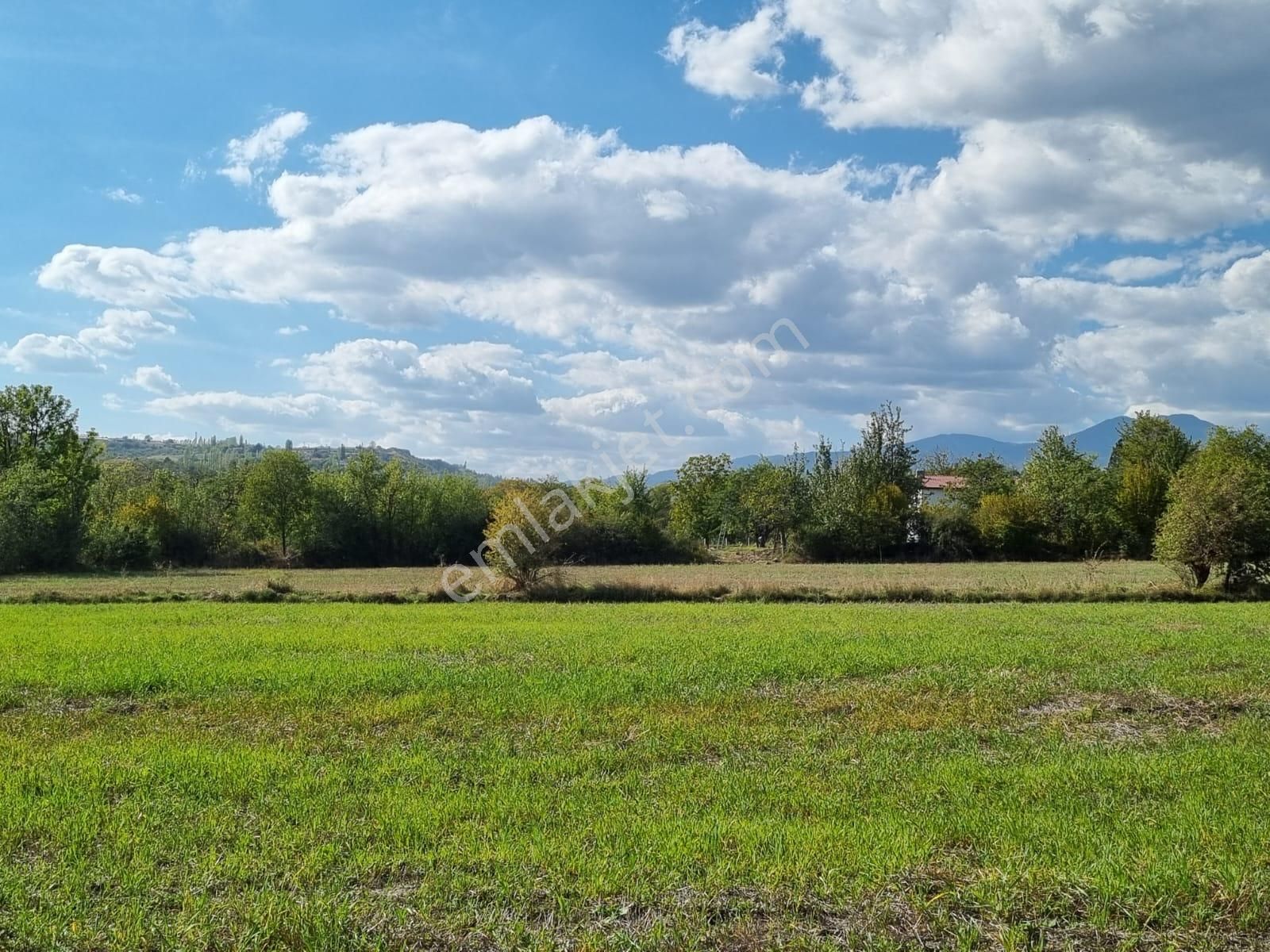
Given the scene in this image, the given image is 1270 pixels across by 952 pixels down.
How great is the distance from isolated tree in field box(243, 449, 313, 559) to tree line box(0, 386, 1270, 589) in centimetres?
13

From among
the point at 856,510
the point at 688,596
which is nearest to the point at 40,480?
the point at 688,596

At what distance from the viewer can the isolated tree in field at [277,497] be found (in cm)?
7238

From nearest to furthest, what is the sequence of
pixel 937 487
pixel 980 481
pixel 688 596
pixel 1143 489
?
pixel 688 596, pixel 1143 489, pixel 980 481, pixel 937 487

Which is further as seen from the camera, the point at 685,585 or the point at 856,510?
the point at 856,510

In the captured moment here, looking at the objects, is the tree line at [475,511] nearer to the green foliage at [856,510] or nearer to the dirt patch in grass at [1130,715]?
the green foliage at [856,510]

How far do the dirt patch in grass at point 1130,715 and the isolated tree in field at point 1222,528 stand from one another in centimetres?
2418

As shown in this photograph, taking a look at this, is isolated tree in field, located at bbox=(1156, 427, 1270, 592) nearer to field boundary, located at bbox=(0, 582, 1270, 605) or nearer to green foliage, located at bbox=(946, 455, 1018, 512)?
field boundary, located at bbox=(0, 582, 1270, 605)

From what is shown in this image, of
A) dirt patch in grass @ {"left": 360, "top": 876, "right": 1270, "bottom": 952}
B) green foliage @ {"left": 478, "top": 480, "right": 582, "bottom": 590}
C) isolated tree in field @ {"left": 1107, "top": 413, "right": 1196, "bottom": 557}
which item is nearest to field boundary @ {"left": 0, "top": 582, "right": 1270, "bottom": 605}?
green foliage @ {"left": 478, "top": 480, "right": 582, "bottom": 590}

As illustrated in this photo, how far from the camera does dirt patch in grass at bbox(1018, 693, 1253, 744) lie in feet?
35.4

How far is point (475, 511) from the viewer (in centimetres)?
6819

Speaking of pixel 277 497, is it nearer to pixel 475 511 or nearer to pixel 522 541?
pixel 475 511

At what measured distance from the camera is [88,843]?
676cm

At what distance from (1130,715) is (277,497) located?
7267 centimetres

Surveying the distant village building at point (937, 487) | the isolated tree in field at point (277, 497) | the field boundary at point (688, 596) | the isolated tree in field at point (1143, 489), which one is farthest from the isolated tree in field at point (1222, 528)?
the isolated tree in field at point (277, 497)
